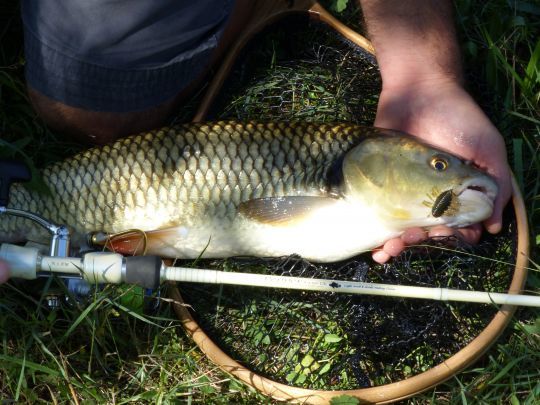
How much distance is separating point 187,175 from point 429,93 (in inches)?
38.6

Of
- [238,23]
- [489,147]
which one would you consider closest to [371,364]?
[489,147]

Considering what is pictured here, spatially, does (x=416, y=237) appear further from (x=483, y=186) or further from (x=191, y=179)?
(x=191, y=179)

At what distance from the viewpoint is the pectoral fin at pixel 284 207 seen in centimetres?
230

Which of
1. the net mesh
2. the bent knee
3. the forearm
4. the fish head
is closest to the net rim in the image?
the net mesh

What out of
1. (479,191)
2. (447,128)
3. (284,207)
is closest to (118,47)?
(284,207)

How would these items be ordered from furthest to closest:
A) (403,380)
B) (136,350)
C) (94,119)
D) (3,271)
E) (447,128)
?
(94,119) → (136,350) → (447,128) → (403,380) → (3,271)

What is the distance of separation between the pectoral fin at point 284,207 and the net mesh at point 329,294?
6.2 inches

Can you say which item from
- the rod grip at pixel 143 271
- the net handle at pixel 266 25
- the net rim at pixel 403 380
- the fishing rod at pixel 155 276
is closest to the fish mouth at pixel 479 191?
the net rim at pixel 403 380

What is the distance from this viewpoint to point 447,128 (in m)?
2.41

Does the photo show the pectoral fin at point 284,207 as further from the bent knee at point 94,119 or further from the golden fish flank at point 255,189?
the bent knee at point 94,119

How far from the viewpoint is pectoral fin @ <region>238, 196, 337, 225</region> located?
230 cm

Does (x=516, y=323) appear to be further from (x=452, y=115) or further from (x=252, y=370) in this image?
(x=252, y=370)

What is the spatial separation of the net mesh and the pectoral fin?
158 millimetres

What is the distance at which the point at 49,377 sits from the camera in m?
2.33
